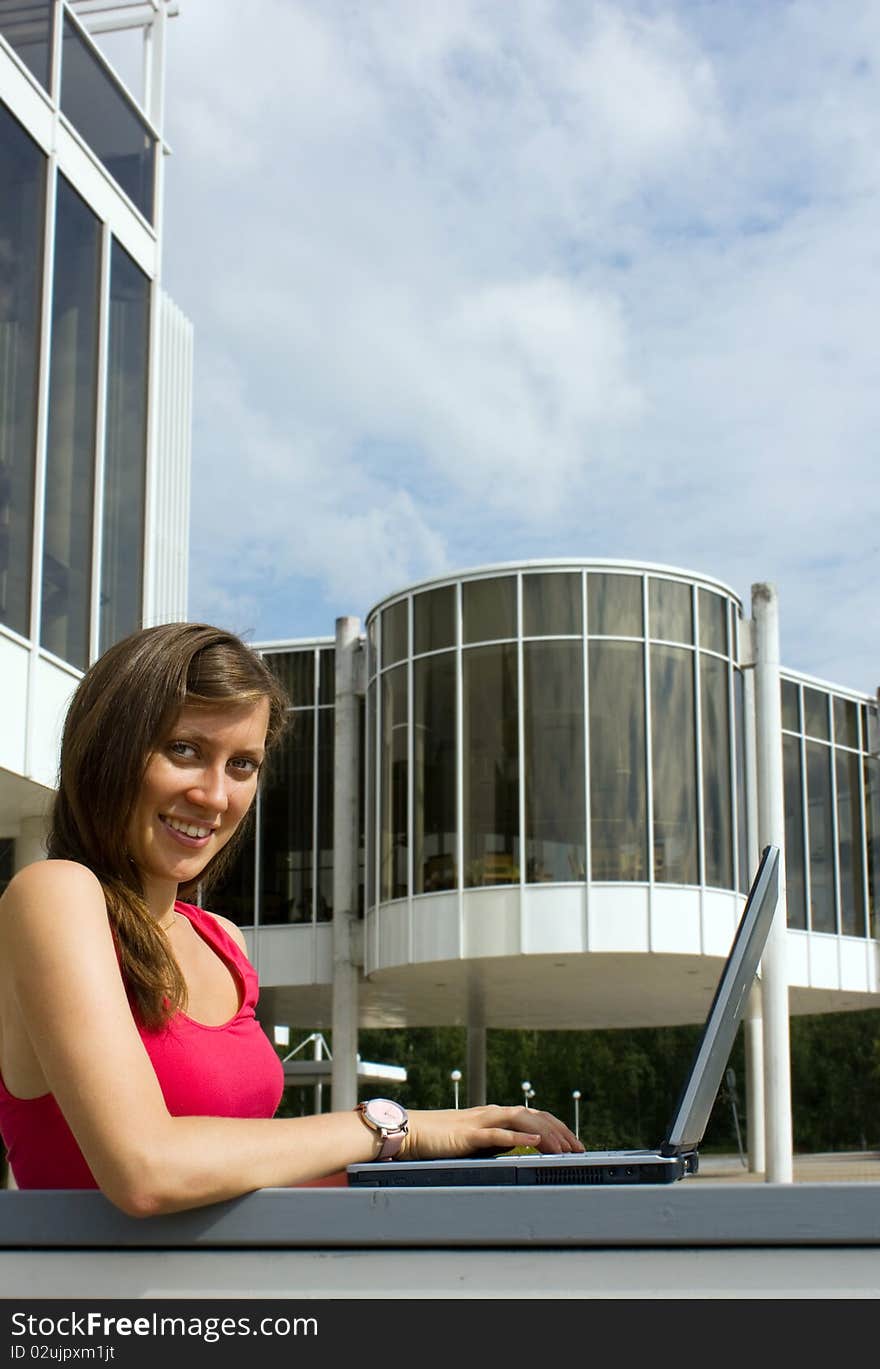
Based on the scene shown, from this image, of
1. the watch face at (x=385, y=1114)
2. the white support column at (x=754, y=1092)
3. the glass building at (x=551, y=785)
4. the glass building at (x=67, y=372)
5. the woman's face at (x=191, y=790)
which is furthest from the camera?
the white support column at (x=754, y=1092)

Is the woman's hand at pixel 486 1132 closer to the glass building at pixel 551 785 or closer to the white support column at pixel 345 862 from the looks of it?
the glass building at pixel 551 785

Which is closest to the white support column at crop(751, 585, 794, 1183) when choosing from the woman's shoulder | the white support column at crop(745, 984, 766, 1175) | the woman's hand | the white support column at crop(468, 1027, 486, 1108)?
the white support column at crop(745, 984, 766, 1175)

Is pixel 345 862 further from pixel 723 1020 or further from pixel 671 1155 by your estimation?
pixel 671 1155

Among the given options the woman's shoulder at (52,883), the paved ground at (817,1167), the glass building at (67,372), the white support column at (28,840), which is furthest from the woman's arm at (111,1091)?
the paved ground at (817,1167)

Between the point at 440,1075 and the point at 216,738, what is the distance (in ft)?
193

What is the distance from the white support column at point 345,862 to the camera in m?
23.8

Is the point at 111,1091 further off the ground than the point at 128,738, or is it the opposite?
the point at 128,738

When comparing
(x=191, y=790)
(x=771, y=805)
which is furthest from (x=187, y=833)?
(x=771, y=805)

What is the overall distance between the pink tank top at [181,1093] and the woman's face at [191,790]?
0.18m

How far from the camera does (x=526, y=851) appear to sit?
20812 millimetres

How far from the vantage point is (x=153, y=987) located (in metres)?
1.54

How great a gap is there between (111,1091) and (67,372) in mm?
11703

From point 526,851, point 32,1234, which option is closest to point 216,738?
point 32,1234
